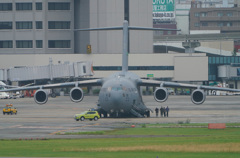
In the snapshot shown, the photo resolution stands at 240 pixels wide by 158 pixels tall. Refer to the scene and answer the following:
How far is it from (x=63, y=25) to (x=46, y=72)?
67.7 ft

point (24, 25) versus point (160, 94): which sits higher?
point (24, 25)

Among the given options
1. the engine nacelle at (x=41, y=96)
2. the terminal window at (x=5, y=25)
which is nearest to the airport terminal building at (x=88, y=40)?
the terminal window at (x=5, y=25)

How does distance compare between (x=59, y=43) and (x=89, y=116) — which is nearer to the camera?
(x=89, y=116)

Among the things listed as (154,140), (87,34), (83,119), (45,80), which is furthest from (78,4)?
(154,140)

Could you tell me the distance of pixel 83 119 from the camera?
226 feet

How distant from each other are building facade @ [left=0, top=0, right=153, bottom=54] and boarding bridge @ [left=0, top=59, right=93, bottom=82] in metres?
13.8

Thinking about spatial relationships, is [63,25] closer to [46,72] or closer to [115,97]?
[46,72]

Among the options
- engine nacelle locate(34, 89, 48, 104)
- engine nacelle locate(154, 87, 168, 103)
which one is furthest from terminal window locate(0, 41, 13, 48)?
engine nacelle locate(154, 87, 168, 103)

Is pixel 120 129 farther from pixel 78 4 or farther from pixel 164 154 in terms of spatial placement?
pixel 78 4

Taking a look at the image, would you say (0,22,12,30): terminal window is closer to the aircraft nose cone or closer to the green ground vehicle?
the green ground vehicle

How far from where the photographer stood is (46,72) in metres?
137

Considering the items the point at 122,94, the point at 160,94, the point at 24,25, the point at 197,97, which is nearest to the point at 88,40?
the point at 24,25

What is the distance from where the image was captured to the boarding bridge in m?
136

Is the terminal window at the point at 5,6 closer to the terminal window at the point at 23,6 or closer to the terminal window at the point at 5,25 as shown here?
the terminal window at the point at 23,6
